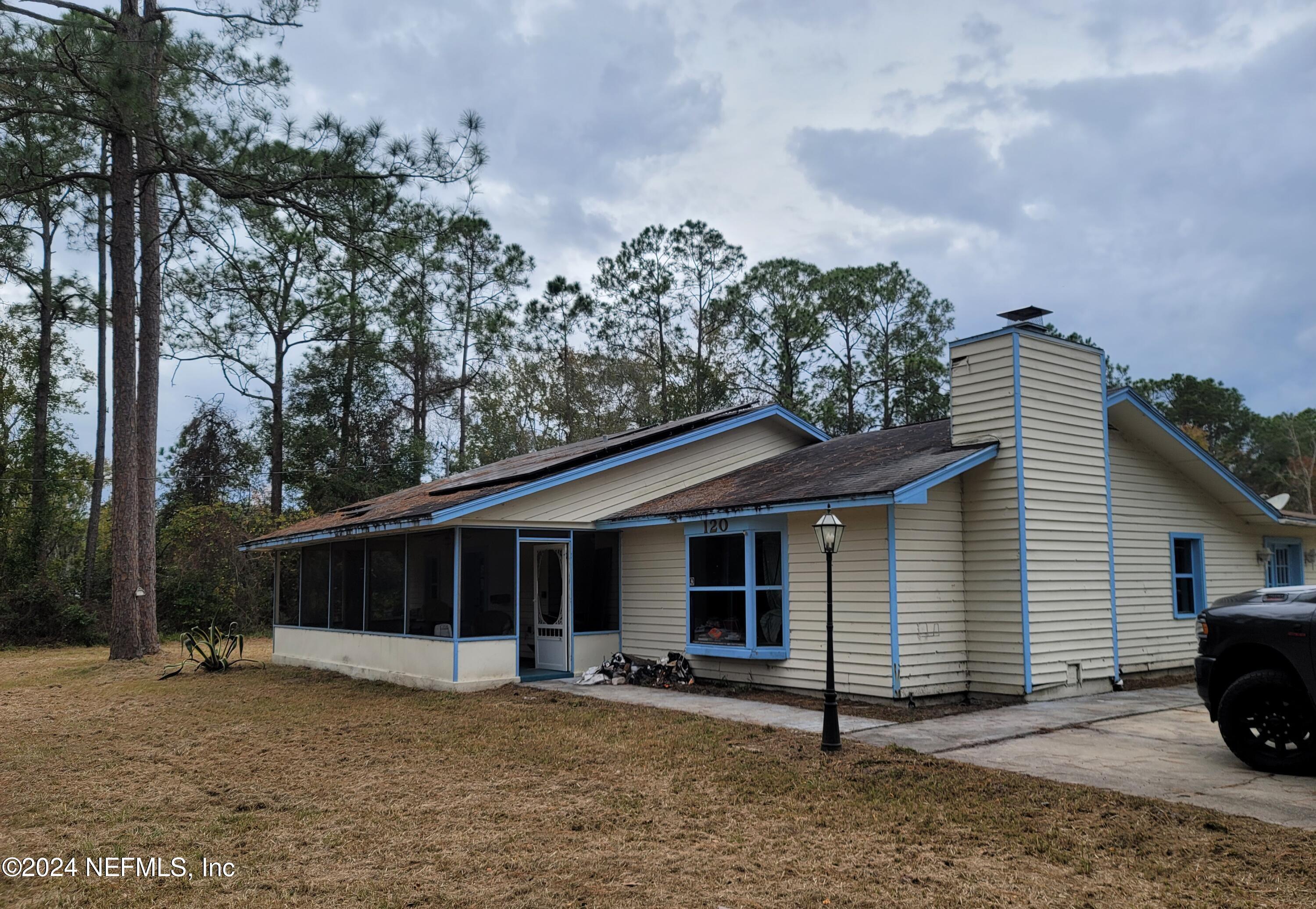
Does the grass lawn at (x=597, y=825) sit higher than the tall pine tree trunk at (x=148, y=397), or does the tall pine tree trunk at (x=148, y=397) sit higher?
the tall pine tree trunk at (x=148, y=397)

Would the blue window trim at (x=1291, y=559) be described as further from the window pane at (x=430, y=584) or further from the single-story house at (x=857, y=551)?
the window pane at (x=430, y=584)

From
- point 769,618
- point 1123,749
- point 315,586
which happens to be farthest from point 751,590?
point 315,586

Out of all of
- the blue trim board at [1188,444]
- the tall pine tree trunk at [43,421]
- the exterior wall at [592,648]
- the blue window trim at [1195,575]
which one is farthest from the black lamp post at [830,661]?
the tall pine tree trunk at [43,421]

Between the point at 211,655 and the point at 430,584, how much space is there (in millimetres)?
5929

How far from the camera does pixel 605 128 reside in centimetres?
1600

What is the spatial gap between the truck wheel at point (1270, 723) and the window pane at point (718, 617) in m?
5.55

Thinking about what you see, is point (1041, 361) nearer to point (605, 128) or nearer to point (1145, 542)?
point (1145, 542)

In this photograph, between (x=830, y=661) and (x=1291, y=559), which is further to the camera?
(x=1291, y=559)

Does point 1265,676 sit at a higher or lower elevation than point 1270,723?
higher

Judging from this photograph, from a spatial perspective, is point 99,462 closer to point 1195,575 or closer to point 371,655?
point 371,655

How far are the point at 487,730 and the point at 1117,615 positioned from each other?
8.25 meters

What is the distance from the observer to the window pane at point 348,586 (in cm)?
1455

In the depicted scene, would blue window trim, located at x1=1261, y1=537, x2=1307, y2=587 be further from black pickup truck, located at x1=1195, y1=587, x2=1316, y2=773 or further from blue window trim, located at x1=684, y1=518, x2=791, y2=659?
black pickup truck, located at x1=1195, y1=587, x2=1316, y2=773

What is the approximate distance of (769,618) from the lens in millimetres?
11156
